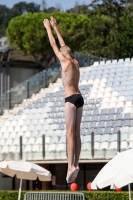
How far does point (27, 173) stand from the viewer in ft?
73.6

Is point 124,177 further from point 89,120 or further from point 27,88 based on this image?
point 27,88

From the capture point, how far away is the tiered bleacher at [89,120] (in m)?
24.9

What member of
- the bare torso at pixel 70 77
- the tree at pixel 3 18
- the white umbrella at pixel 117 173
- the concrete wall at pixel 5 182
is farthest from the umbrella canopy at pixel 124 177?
the tree at pixel 3 18

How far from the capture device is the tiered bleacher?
24938mm

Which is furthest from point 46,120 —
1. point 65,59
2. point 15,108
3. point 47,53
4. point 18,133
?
point 65,59

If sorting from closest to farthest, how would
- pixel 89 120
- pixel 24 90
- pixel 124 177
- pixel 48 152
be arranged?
pixel 124 177
pixel 48 152
pixel 89 120
pixel 24 90

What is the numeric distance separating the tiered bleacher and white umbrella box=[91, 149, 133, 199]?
8.03 metres

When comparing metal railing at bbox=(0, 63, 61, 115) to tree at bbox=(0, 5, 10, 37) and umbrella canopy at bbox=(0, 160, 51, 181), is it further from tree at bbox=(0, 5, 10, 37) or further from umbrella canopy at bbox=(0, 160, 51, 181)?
tree at bbox=(0, 5, 10, 37)

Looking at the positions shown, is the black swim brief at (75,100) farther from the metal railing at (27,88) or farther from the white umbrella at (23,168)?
the metal railing at (27,88)

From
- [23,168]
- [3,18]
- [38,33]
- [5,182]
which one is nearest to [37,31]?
[38,33]

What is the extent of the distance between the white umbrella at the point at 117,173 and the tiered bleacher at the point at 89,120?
803 cm

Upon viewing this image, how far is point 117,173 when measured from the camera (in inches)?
574

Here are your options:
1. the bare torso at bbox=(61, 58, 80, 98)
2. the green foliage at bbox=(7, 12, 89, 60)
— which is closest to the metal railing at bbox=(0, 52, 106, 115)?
the green foliage at bbox=(7, 12, 89, 60)

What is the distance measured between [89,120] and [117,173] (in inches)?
496
